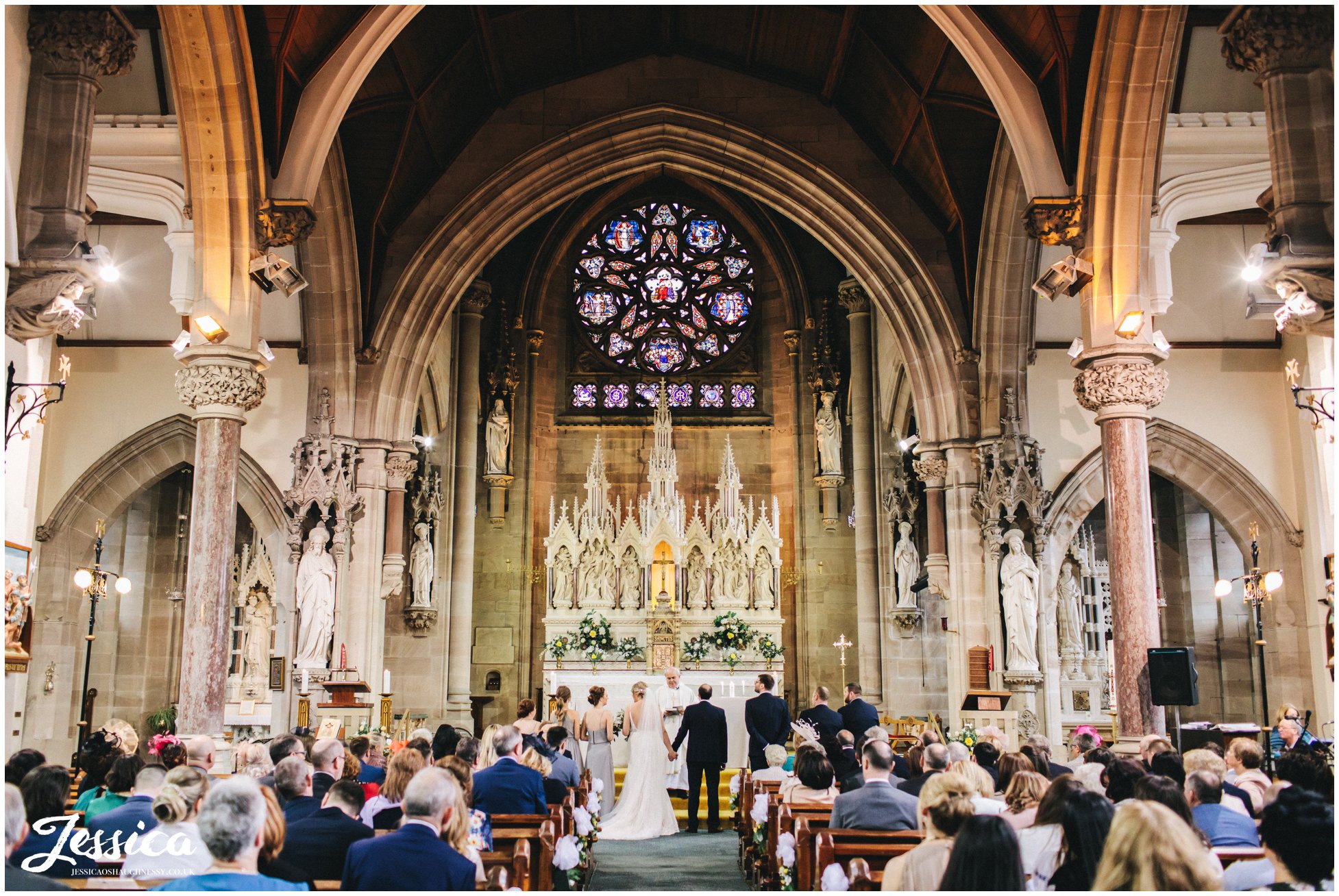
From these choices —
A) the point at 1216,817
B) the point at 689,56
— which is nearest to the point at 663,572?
the point at 689,56

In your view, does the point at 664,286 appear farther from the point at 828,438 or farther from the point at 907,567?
the point at 907,567

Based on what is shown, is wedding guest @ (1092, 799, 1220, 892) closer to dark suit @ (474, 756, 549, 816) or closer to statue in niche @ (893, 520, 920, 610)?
dark suit @ (474, 756, 549, 816)

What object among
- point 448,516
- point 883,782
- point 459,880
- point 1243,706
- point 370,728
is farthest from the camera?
point 448,516

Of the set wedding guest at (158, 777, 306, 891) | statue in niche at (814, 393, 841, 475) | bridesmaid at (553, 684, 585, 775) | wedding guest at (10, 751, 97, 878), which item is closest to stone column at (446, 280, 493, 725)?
statue in niche at (814, 393, 841, 475)

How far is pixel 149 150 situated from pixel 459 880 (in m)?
11.4

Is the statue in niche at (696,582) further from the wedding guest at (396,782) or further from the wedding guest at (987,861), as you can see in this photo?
the wedding guest at (987,861)

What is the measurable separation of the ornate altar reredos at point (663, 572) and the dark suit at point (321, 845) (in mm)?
13788

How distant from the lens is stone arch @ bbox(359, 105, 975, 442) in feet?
51.9

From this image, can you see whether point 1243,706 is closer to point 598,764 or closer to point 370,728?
point 598,764

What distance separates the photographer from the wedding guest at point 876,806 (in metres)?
6.12

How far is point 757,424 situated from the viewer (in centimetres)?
2272

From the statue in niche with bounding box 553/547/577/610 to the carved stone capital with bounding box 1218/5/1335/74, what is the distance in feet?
42.6

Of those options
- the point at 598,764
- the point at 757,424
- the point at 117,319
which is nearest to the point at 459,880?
the point at 598,764

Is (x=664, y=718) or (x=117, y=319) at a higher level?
(x=117, y=319)
